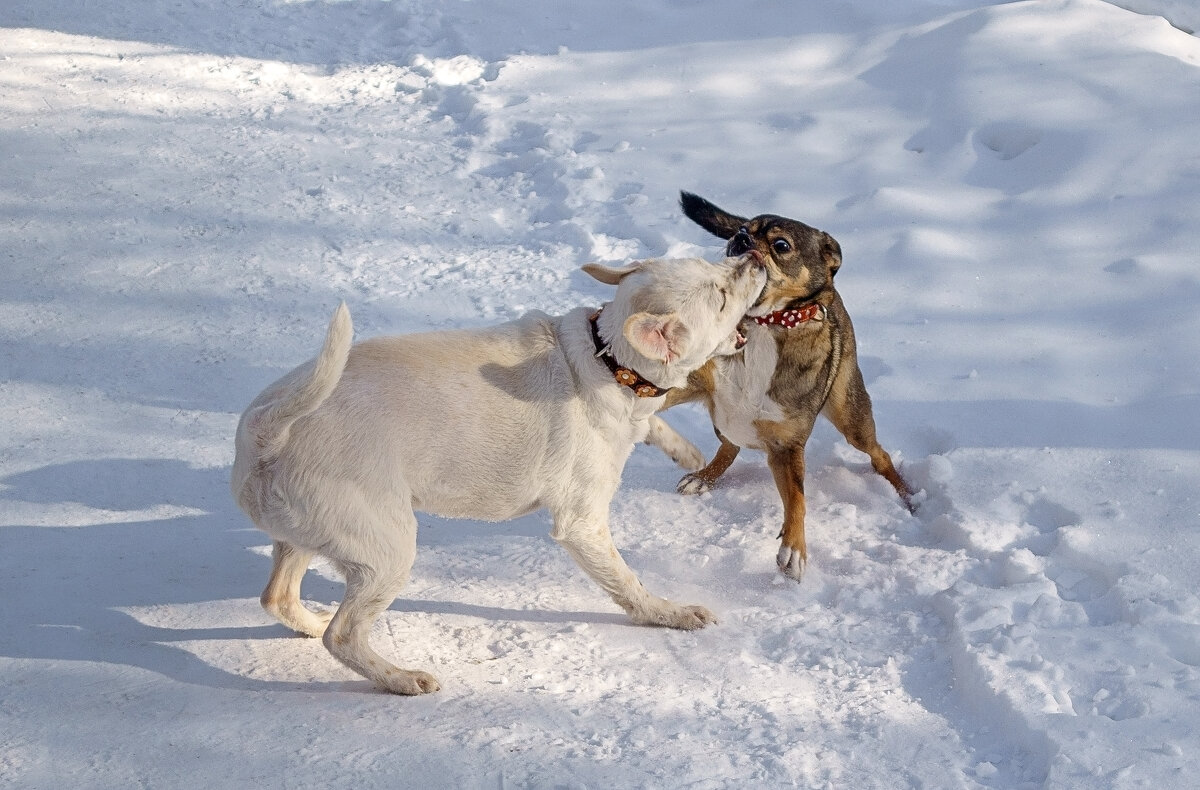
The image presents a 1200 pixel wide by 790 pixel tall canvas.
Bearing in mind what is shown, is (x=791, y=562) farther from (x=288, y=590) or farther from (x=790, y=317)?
(x=288, y=590)

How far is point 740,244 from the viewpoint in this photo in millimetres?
4457

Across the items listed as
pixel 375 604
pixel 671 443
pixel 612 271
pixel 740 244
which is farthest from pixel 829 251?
pixel 375 604

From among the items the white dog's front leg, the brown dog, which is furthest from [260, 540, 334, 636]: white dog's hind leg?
the brown dog

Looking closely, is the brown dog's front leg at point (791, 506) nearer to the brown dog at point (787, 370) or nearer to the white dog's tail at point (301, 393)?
the brown dog at point (787, 370)

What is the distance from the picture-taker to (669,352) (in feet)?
12.0

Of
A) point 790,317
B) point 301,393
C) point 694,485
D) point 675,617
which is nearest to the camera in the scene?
point 301,393

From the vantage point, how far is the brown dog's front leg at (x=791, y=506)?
4418mm

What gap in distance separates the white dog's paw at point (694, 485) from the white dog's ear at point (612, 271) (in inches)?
53.1

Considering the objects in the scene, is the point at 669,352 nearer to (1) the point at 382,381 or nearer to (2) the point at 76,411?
(1) the point at 382,381

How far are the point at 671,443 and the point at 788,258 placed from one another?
0.90 m

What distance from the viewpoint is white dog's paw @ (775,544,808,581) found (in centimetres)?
440

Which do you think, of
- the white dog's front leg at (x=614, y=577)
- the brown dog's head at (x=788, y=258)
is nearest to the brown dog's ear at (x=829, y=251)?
the brown dog's head at (x=788, y=258)

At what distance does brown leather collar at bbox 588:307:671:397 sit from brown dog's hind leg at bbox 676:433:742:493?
1.24 metres

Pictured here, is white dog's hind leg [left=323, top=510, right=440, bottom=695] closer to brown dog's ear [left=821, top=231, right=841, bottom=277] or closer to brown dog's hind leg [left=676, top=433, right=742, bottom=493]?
brown dog's hind leg [left=676, top=433, right=742, bottom=493]
